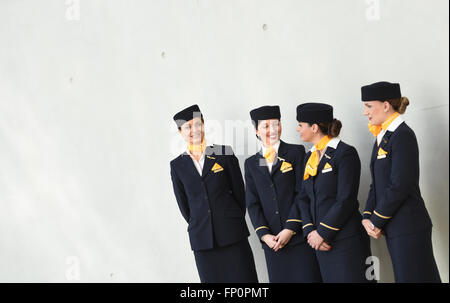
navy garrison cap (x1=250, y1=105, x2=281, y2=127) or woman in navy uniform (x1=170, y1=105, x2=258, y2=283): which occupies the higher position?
navy garrison cap (x1=250, y1=105, x2=281, y2=127)

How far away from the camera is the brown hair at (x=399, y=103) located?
9.48 feet

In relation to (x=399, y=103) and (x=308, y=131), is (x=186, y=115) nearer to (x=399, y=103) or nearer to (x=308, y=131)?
(x=308, y=131)

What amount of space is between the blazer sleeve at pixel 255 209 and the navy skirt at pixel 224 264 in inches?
9.7

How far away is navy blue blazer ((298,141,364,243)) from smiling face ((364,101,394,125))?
9.7 inches

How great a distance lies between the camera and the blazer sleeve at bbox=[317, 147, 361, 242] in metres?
3.02

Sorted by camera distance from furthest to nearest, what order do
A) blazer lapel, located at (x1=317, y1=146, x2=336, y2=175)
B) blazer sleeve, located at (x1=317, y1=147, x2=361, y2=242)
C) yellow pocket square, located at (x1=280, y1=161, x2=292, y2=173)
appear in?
1. yellow pocket square, located at (x1=280, y1=161, x2=292, y2=173)
2. blazer lapel, located at (x1=317, y1=146, x2=336, y2=175)
3. blazer sleeve, located at (x1=317, y1=147, x2=361, y2=242)

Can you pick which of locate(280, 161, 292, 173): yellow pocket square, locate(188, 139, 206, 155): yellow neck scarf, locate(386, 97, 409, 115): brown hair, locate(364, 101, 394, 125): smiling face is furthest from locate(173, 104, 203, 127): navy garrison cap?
locate(386, 97, 409, 115): brown hair

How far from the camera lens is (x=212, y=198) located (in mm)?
3607

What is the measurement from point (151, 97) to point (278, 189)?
1647mm

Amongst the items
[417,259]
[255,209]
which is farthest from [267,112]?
[417,259]

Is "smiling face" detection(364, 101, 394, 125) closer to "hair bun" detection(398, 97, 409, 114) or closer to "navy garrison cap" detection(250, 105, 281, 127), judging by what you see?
"hair bun" detection(398, 97, 409, 114)

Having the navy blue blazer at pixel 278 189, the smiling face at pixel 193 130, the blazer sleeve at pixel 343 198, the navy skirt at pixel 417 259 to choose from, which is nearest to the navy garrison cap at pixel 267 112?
the navy blue blazer at pixel 278 189

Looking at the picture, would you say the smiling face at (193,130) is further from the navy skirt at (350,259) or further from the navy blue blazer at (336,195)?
the navy skirt at (350,259)
